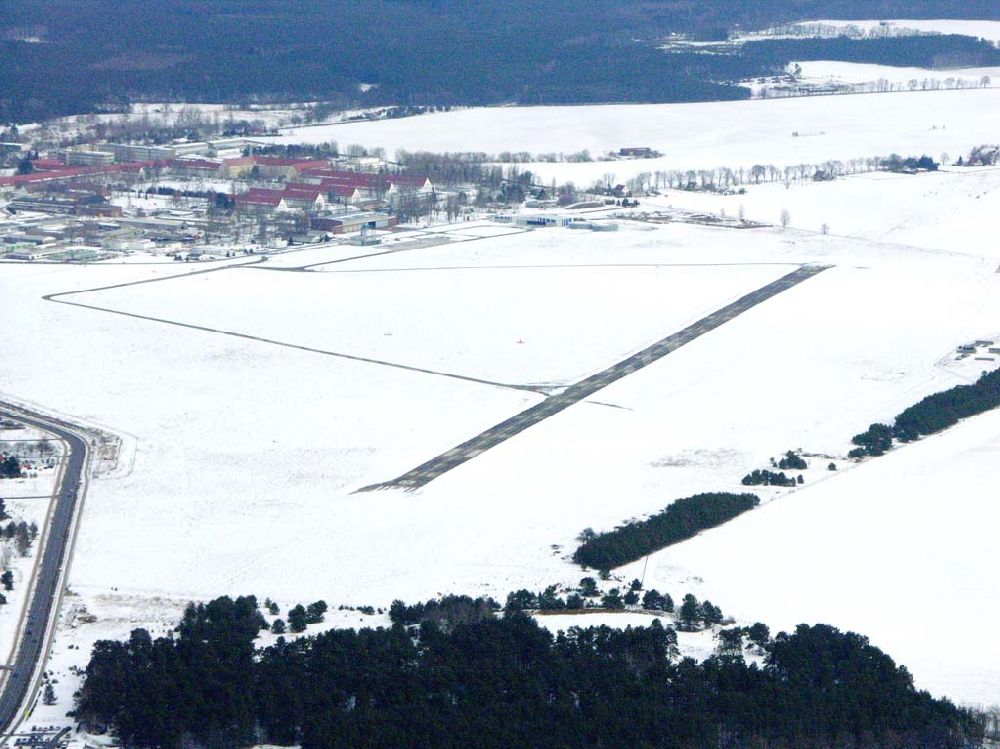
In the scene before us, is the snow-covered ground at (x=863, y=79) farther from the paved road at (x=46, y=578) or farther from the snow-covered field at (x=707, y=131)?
the paved road at (x=46, y=578)

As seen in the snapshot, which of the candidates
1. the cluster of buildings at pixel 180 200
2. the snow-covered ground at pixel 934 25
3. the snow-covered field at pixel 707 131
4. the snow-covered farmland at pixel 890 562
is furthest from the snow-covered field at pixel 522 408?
the snow-covered ground at pixel 934 25

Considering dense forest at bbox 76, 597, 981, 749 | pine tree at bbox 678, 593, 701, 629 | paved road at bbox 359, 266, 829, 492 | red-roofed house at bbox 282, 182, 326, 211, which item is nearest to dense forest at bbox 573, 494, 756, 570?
pine tree at bbox 678, 593, 701, 629

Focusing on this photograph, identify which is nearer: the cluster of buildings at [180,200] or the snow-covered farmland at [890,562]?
the snow-covered farmland at [890,562]

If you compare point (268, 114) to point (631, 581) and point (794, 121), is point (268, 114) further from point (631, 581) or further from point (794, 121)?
point (631, 581)

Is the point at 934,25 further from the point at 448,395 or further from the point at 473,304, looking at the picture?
the point at 448,395

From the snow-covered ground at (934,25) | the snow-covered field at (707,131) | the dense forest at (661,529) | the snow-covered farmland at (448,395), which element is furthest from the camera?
the snow-covered ground at (934,25)

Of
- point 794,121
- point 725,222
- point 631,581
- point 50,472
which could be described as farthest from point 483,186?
point 631,581
